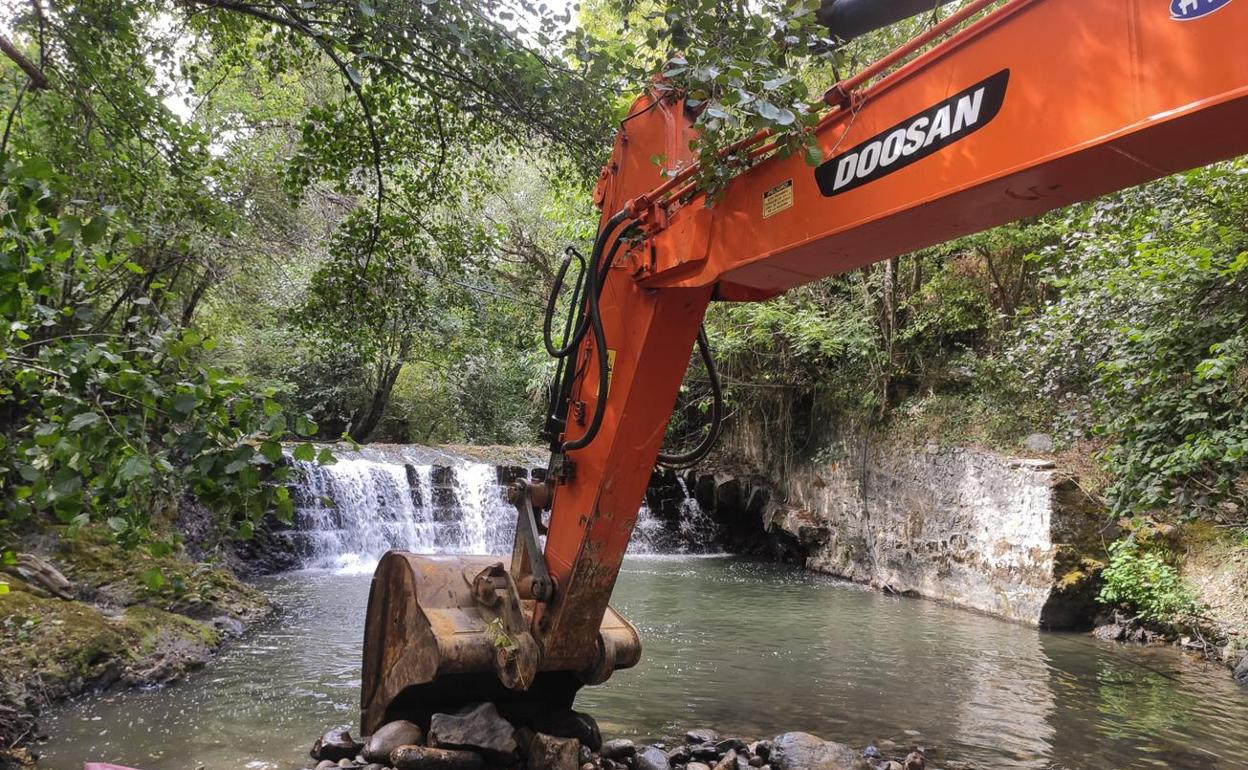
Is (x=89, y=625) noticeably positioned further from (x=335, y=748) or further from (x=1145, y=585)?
(x=1145, y=585)

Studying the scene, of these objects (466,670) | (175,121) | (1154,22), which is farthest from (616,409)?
(175,121)

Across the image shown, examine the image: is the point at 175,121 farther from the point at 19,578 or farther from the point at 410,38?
the point at 19,578

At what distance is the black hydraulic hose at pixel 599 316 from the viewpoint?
2.98 metres

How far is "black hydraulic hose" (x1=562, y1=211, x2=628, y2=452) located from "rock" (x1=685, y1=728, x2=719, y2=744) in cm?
174

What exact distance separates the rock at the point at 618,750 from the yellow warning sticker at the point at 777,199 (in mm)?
2525

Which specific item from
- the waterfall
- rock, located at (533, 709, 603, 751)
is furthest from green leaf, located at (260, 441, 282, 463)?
the waterfall

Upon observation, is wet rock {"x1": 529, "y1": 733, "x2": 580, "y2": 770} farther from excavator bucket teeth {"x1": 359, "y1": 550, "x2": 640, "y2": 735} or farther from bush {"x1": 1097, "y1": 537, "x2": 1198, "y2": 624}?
bush {"x1": 1097, "y1": 537, "x2": 1198, "y2": 624}

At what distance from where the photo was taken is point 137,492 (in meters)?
2.22

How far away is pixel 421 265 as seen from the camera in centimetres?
500

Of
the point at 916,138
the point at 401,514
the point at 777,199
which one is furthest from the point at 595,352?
the point at 401,514

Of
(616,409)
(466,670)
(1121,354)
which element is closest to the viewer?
(616,409)

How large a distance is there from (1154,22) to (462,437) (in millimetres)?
19307

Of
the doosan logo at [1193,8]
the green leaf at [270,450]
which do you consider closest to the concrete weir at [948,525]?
the doosan logo at [1193,8]

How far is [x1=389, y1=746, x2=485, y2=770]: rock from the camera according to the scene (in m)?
3.24
